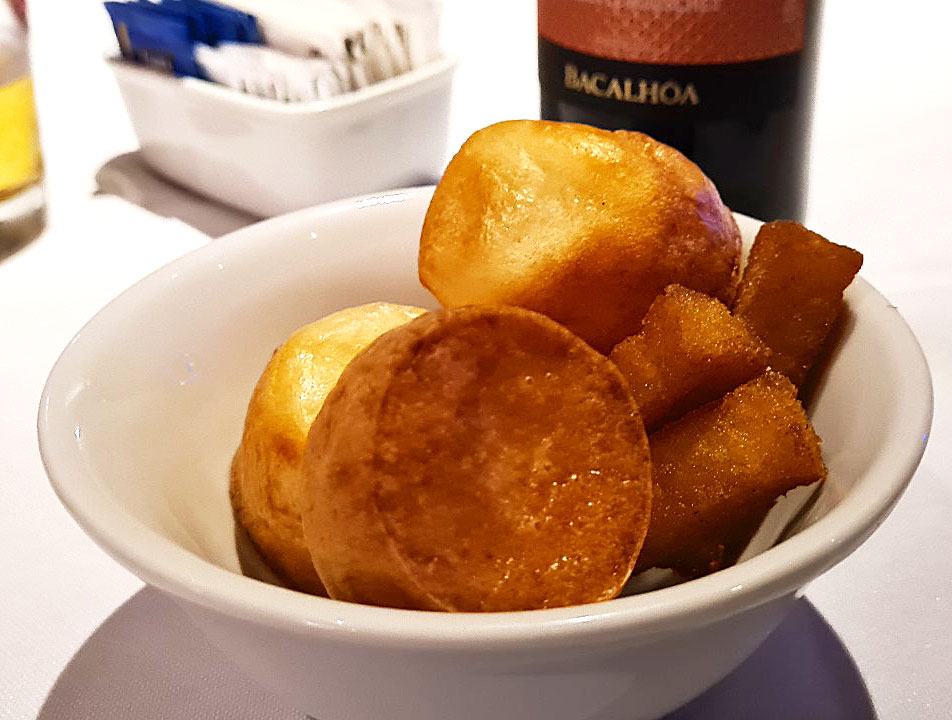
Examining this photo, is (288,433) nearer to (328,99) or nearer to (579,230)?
(579,230)

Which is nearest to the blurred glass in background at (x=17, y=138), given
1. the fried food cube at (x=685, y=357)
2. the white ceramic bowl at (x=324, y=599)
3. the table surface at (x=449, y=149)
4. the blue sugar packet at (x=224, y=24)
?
the table surface at (x=449, y=149)

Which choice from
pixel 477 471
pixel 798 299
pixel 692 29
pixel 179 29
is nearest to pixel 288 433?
pixel 477 471

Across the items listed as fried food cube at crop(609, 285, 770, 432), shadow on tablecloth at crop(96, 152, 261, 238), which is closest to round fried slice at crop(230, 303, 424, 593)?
fried food cube at crop(609, 285, 770, 432)

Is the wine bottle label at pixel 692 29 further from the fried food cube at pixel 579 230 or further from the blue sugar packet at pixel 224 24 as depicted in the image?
the blue sugar packet at pixel 224 24

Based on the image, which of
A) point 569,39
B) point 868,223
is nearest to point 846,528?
point 569,39

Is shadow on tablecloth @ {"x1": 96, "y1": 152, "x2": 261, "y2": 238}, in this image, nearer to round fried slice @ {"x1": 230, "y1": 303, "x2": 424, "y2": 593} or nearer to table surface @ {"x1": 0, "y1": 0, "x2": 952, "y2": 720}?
table surface @ {"x1": 0, "y1": 0, "x2": 952, "y2": 720}

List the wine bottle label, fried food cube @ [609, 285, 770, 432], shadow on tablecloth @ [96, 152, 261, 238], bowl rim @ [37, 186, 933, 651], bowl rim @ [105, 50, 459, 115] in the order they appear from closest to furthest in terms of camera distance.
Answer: bowl rim @ [37, 186, 933, 651]
fried food cube @ [609, 285, 770, 432]
the wine bottle label
bowl rim @ [105, 50, 459, 115]
shadow on tablecloth @ [96, 152, 261, 238]

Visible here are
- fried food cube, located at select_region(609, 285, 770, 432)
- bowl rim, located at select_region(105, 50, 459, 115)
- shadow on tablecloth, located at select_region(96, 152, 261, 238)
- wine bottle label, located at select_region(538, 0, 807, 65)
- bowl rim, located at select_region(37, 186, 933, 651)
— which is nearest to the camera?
bowl rim, located at select_region(37, 186, 933, 651)
